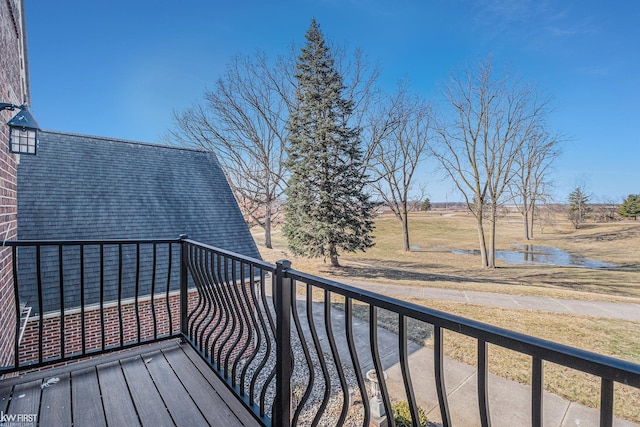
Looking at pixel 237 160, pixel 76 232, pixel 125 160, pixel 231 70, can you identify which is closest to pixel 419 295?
pixel 76 232

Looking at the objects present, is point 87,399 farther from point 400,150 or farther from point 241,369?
point 400,150

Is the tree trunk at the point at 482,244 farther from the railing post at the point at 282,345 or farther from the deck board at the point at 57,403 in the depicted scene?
the deck board at the point at 57,403

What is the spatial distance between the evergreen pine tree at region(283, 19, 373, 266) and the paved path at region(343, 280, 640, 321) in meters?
3.13

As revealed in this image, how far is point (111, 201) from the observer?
7.46 m

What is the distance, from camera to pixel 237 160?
16.2 m

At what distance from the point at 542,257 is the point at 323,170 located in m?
14.4

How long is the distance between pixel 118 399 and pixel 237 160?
15.3 meters

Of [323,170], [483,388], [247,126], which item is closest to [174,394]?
[483,388]

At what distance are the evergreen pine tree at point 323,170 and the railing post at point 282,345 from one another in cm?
982

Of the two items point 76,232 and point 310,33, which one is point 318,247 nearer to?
point 76,232

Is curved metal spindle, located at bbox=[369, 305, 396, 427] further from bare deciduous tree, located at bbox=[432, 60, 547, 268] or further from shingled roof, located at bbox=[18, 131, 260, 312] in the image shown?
bare deciduous tree, located at bbox=[432, 60, 547, 268]

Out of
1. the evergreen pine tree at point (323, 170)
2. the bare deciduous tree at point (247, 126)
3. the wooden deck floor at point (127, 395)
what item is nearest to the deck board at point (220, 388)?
the wooden deck floor at point (127, 395)

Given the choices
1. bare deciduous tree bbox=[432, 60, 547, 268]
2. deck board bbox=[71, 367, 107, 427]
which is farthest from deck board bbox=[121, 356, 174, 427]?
bare deciduous tree bbox=[432, 60, 547, 268]

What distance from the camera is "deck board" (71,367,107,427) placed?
1672 millimetres
